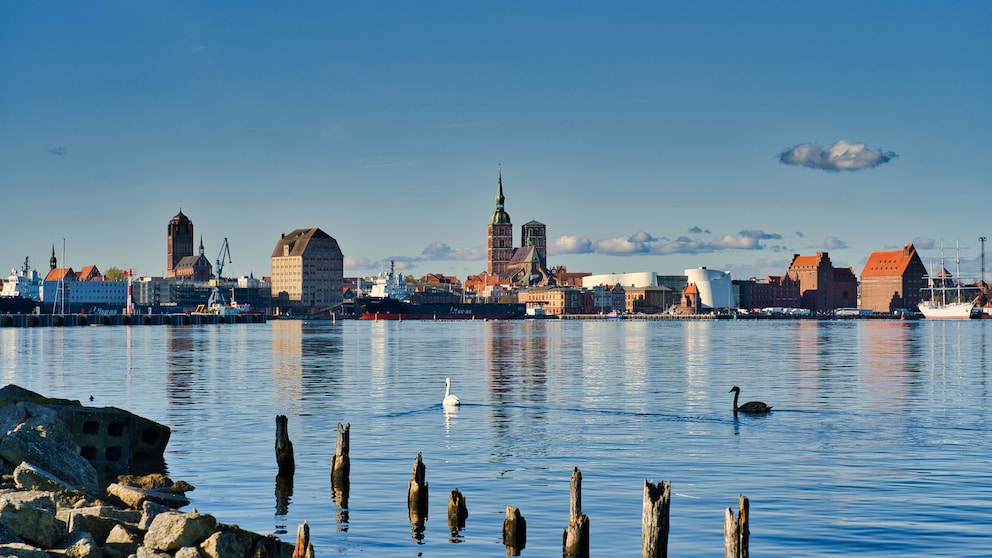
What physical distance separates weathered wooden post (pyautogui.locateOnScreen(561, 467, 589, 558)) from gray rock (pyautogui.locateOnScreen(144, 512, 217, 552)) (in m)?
5.44

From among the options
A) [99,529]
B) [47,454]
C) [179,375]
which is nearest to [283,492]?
[47,454]

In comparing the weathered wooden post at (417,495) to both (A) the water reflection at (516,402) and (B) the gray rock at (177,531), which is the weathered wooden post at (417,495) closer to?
(A) the water reflection at (516,402)

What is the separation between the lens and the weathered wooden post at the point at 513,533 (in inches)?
757

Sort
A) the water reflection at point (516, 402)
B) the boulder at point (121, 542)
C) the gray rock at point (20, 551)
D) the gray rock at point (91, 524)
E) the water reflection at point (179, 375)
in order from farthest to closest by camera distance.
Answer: the water reflection at point (179, 375) → the water reflection at point (516, 402) → the gray rock at point (91, 524) → the boulder at point (121, 542) → the gray rock at point (20, 551)

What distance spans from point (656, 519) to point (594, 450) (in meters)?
15.6

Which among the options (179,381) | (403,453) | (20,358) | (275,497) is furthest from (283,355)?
(275,497)

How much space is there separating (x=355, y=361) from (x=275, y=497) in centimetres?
5641

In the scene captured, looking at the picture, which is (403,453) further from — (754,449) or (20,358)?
(20,358)

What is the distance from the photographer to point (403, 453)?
30.6 metres

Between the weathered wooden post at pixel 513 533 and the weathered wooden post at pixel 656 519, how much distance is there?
3840 mm

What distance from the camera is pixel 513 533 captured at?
769 inches

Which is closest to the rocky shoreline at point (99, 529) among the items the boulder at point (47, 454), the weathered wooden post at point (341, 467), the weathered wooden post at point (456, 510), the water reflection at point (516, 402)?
the boulder at point (47, 454)

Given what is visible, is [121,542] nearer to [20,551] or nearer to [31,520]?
[31,520]

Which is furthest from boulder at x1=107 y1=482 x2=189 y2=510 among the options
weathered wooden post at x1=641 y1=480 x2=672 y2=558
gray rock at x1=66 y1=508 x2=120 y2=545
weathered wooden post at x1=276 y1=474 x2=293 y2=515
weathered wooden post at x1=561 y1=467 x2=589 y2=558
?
weathered wooden post at x1=641 y1=480 x2=672 y2=558
